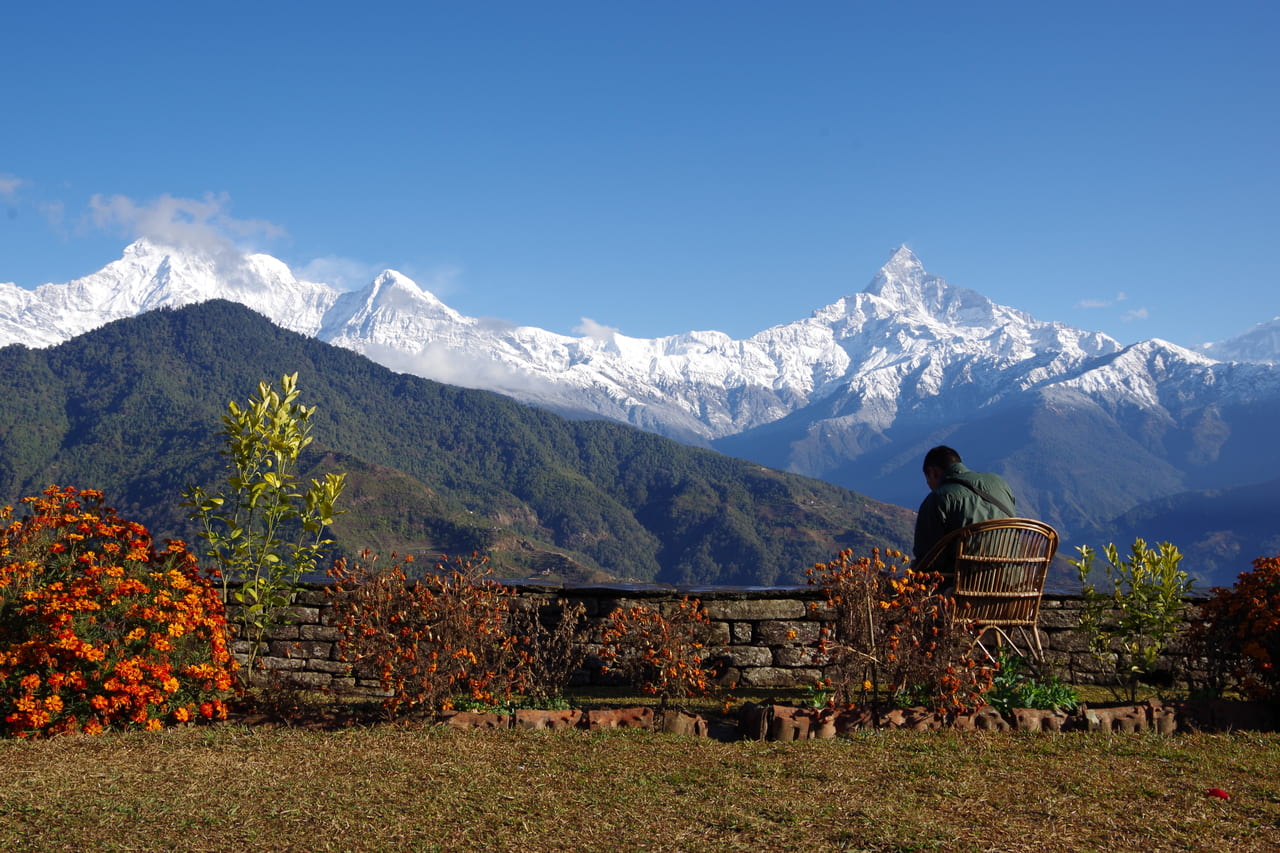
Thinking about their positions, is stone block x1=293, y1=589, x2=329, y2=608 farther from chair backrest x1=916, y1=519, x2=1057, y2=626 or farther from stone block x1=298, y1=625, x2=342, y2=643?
chair backrest x1=916, y1=519, x2=1057, y2=626

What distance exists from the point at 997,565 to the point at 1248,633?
5.99 feet

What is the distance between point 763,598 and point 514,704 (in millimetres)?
2453

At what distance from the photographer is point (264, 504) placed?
7.46m

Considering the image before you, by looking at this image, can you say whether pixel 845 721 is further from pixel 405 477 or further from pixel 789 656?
pixel 405 477

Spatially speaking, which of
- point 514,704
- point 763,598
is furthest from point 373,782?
point 763,598

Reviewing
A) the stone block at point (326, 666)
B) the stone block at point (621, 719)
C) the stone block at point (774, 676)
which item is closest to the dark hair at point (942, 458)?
the stone block at point (774, 676)

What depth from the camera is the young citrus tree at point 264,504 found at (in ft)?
23.1

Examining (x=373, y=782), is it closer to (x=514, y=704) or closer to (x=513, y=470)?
(x=514, y=704)

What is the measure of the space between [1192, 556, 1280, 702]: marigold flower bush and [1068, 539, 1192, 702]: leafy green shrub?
0.48 m

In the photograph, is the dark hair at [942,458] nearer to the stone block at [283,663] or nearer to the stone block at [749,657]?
the stone block at [749,657]

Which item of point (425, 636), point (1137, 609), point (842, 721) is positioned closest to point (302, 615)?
point (425, 636)

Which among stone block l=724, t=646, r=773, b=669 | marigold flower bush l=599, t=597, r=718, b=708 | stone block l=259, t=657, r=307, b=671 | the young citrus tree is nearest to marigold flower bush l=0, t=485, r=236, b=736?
the young citrus tree

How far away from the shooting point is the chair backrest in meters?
6.17

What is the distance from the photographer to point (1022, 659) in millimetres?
6605
